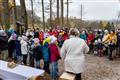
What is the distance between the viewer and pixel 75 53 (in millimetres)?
8930

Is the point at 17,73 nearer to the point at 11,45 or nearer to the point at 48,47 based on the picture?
the point at 48,47

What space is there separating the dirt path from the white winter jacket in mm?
4055

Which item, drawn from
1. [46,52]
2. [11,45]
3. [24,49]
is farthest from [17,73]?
[11,45]

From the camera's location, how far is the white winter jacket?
8898 mm

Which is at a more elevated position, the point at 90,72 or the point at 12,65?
the point at 12,65

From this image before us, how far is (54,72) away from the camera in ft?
38.4

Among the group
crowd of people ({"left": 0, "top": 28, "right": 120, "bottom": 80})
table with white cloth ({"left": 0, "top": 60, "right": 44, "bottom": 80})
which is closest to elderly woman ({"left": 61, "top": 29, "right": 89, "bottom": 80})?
crowd of people ({"left": 0, "top": 28, "right": 120, "bottom": 80})

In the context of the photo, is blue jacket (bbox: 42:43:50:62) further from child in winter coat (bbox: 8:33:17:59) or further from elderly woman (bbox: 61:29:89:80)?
child in winter coat (bbox: 8:33:17:59)

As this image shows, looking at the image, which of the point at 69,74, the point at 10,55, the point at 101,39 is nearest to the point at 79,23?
the point at 101,39

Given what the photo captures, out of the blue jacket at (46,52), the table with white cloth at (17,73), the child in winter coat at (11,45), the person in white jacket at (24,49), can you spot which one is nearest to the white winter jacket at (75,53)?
the table with white cloth at (17,73)

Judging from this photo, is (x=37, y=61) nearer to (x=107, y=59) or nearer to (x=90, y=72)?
(x=90, y=72)

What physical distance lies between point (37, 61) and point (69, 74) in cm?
409

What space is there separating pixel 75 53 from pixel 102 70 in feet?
21.3

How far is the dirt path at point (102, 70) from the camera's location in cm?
1331
